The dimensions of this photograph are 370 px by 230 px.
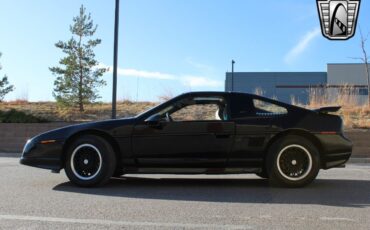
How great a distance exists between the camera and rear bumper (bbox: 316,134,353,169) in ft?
25.6

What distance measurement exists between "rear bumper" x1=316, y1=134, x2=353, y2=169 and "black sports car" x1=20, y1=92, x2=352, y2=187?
0.01 metres

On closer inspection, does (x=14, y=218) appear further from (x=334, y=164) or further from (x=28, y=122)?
(x=28, y=122)

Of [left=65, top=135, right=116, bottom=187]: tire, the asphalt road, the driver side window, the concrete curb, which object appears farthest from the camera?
the concrete curb

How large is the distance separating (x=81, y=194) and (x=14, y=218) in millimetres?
1585

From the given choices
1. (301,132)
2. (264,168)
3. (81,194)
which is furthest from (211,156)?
(81,194)

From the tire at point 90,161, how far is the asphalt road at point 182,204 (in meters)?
0.16

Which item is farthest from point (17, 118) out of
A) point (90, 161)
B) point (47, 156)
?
point (90, 161)

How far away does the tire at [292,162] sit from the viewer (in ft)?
25.3

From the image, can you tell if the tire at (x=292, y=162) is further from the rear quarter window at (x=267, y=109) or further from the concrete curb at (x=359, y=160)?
the concrete curb at (x=359, y=160)

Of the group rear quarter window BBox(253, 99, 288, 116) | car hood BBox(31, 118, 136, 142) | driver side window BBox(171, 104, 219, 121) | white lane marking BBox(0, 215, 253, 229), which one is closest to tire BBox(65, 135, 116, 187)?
car hood BBox(31, 118, 136, 142)

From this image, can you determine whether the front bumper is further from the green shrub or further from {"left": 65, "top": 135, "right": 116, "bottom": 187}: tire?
the green shrub

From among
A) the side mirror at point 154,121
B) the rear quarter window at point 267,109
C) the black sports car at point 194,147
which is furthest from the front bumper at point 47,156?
the rear quarter window at point 267,109

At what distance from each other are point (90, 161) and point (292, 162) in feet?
9.64

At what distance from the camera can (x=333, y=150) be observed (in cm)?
784
